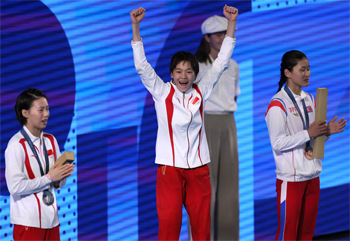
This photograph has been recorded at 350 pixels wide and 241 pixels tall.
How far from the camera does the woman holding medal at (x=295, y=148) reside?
3418 mm

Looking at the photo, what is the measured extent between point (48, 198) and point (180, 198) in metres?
0.83

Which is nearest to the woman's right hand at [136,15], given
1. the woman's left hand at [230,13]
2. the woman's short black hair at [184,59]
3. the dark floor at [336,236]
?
the woman's short black hair at [184,59]

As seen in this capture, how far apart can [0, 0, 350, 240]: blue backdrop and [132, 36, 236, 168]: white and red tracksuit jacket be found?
1273mm

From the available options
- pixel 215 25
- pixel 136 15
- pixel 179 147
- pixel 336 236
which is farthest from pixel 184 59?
pixel 336 236

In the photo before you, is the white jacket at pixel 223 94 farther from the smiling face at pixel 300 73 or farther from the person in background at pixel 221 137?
the smiling face at pixel 300 73

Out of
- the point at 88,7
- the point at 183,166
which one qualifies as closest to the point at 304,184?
the point at 183,166

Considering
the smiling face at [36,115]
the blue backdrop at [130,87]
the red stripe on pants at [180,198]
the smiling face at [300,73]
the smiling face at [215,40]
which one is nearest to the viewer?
the smiling face at [36,115]

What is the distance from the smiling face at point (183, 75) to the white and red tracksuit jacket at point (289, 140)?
644 millimetres

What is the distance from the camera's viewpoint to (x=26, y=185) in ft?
9.76

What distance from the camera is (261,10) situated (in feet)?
16.4

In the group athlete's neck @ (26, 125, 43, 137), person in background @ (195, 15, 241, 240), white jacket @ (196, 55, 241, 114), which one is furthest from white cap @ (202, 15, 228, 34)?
athlete's neck @ (26, 125, 43, 137)

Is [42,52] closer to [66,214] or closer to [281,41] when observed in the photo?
[66,214]

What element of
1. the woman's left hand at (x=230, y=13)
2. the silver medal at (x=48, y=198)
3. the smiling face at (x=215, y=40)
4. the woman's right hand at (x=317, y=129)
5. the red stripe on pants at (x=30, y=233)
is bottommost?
the red stripe on pants at (x=30, y=233)

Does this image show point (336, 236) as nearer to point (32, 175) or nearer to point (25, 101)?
point (32, 175)
